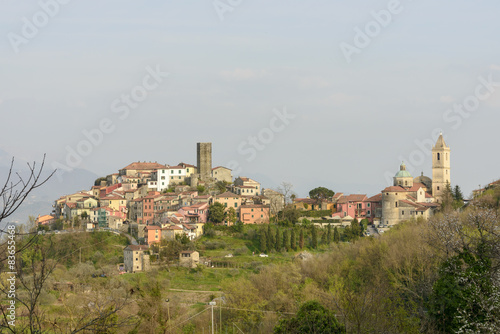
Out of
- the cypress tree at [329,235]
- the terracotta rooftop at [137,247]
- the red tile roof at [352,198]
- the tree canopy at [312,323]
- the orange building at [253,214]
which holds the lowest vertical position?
the tree canopy at [312,323]

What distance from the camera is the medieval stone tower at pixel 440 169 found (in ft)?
236

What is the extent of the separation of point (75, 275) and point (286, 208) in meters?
27.2

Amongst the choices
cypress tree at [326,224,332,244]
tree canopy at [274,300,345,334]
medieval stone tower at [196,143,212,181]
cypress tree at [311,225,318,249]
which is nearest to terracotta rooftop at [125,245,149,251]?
cypress tree at [311,225,318,249]

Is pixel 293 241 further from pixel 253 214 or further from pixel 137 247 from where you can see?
pixel 137 247

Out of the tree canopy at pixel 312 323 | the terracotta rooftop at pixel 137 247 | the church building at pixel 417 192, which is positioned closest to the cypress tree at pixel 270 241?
the terracotta rooftop at pixel 137 247

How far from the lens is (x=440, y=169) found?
2852 inches

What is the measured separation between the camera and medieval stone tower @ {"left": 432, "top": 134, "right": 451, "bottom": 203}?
7200 centimetres

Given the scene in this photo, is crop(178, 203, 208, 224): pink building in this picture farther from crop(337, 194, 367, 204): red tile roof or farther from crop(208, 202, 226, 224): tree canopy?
crop(337, 194, 367, 204): red tile roof

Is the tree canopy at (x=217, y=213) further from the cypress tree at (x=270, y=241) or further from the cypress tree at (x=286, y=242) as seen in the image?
the cypress tree at (x=286, y=242)

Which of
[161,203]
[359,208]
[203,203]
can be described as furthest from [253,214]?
[359,208]

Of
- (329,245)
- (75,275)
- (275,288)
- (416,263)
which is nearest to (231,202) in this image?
(329,245)

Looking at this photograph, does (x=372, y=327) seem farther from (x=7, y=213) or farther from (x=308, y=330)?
(x=7, y=213)

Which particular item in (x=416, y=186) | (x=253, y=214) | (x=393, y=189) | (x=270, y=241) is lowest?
(x=270, y=241)

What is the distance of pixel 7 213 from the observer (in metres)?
7.32
